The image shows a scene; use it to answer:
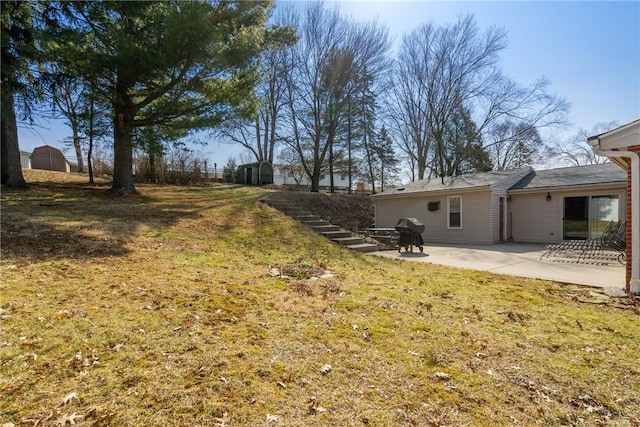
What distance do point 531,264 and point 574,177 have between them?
6.73 metres

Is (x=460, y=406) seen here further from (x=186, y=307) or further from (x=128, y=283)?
(x=128, y=283)

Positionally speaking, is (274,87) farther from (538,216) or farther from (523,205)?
(538,216)

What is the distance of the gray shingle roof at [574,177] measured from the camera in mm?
10577

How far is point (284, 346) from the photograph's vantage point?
2.77 m

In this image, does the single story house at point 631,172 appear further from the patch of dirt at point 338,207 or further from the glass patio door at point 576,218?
the patch of dirt at point 338,207

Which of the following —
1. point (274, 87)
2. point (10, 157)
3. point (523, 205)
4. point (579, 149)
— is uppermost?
point (274, 87)

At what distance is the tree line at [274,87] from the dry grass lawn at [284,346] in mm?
5418

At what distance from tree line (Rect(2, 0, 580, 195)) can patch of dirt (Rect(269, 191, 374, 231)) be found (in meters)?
3.64

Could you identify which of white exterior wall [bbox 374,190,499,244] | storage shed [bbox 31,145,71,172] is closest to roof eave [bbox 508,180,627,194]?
white exterior wall [bbox 374,190,499,244]

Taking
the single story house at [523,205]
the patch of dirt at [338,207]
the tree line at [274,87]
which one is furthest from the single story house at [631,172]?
the patch of dirt at [338,207]

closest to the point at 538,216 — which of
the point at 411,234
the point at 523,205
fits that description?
the point at 523,205

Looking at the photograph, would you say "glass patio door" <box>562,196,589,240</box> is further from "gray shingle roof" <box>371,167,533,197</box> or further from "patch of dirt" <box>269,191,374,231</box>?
"patch of dirt" <box>269,191,374,231</box>

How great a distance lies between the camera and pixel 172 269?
15.7 feet

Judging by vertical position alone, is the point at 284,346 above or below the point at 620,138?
below
